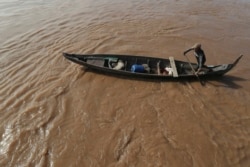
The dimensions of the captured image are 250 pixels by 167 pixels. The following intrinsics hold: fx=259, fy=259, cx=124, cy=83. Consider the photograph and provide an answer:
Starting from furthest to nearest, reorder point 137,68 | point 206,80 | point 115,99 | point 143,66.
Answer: point 143,66, point 206,80, point 137,68, point 115,99

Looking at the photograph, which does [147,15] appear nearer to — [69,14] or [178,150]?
[69,14]

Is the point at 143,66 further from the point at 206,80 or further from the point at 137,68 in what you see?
the point at 206,80

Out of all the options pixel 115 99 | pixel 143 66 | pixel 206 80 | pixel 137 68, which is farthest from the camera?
pixel 143 66

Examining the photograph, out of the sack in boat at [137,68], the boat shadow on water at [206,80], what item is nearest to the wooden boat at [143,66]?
the sack in boat at [137,68]

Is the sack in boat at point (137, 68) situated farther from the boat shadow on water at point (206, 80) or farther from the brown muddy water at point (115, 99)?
the brown muddy water at point (115, 99)

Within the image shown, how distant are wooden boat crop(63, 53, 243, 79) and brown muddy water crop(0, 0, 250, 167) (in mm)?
426

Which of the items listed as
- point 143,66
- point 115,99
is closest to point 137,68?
point 143,66

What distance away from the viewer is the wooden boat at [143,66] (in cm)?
1052

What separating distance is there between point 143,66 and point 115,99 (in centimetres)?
204

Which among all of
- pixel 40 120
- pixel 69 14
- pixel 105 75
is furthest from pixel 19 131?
pixel 69 14

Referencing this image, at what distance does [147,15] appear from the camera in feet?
56.1

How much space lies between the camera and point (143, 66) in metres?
11.0

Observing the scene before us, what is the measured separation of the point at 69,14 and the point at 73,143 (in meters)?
10.9

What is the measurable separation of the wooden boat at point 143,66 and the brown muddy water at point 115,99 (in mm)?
426
